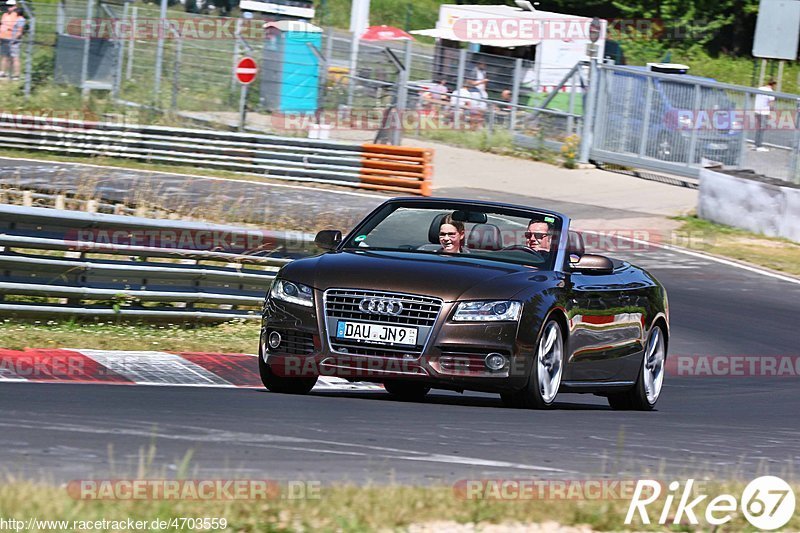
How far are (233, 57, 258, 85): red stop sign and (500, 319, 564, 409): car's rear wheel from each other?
20521mm

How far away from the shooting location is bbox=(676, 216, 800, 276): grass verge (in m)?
20.6

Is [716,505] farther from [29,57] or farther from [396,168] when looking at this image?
[29,57]

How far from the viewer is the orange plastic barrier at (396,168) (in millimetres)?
25703

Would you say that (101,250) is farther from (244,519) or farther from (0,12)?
(0,12)

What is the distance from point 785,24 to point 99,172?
16269mm

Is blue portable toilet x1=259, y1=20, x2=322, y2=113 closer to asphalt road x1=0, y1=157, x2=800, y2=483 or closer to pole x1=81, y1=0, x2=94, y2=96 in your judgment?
pole x1=81, y1=0, x2=94, y2=96

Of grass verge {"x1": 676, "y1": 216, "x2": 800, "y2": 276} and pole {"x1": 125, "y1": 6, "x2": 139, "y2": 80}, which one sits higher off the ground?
pole {"x1": 125, "y1": 6, "x2": 139, "y2": 80}

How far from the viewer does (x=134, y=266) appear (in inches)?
453

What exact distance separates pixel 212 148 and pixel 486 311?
1973 centimetres

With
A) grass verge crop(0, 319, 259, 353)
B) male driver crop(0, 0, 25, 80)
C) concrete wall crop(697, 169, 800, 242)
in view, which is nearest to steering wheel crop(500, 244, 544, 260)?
grass verge crop(0, 319, 259, 353)

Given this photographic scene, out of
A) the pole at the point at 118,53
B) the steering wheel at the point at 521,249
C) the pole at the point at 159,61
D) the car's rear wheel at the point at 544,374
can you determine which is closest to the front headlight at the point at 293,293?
the car's rear wheel at the point at 544,374

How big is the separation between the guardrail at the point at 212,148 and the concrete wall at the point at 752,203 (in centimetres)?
Result: 607

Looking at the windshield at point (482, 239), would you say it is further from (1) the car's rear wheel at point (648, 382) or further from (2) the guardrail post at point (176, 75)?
(2) the guardrail post at point (176, 75)

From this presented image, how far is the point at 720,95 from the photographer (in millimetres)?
27797
